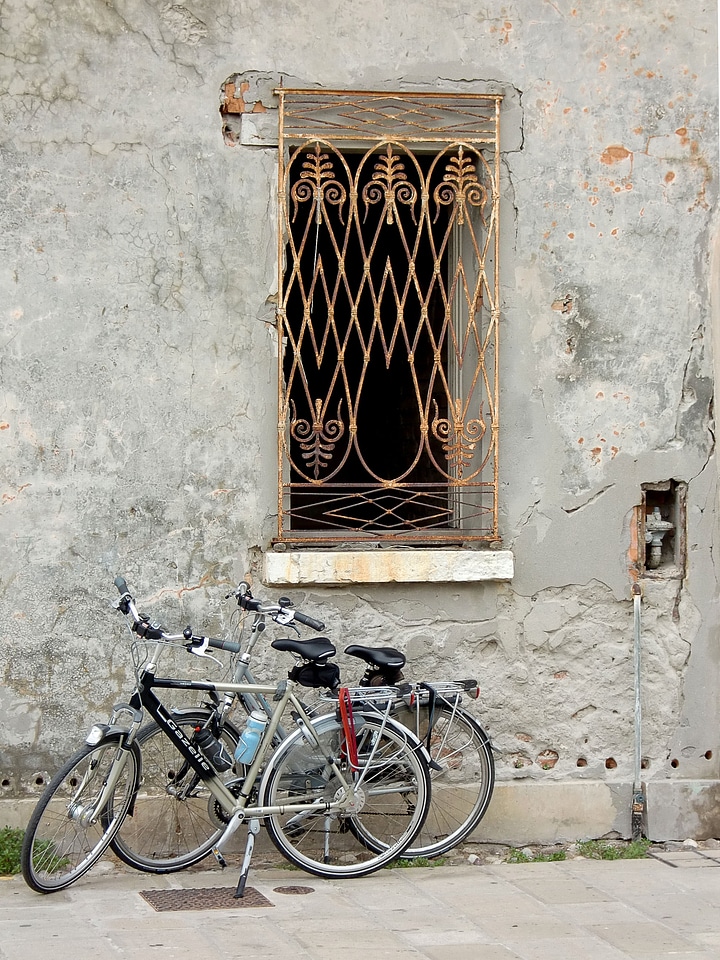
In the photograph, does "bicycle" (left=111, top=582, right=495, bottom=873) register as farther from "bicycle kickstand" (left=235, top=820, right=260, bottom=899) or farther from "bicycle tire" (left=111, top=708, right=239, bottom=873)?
"bicycle kickstand" (left=235, top=820, right=260, bottom=899)

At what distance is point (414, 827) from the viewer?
17.7 ft

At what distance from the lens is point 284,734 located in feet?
17.8

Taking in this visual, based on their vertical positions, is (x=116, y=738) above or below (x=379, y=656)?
below

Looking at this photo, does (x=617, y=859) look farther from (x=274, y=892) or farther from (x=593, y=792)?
(x=274, y=892)

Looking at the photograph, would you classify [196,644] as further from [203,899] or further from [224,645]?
[203,899]

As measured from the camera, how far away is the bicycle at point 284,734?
5301 mm

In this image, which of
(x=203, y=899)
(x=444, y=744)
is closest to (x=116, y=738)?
(x=203, y=899)

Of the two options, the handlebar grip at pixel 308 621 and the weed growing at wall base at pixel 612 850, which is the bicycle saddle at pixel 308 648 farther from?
the weed growing at wall base at pixel 612 850

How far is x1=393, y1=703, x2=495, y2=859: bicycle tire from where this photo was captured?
5.59m

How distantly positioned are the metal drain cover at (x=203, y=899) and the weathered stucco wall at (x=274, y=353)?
91cm

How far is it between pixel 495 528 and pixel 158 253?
6.89ft

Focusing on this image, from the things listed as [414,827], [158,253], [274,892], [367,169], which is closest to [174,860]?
[274,892]

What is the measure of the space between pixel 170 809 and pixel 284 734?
662mm

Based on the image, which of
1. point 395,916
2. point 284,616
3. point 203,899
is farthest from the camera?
point 284,616
